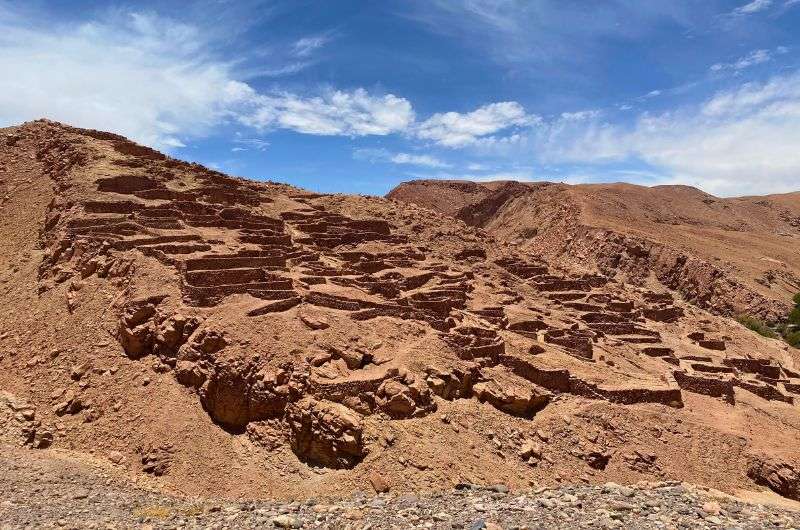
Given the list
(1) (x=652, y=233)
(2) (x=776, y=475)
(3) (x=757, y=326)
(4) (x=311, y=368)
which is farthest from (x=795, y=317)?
(4) (x=311, y=368)

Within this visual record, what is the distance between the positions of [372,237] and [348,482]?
23.2 metres

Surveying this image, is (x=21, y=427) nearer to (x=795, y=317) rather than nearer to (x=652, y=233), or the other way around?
(x=795, y=317)

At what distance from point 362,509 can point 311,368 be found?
451 cm

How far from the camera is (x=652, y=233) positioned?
61594 millimetres

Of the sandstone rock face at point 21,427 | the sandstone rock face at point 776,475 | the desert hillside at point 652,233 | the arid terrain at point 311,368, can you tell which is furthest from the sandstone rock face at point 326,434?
the desert hillside at point 652,233

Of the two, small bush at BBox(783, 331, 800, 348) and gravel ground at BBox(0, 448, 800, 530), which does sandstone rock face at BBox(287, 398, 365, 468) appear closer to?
gravel ground at BBox(0, 448, 800, 530)

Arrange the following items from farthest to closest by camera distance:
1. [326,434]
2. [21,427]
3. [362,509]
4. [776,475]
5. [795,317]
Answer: [795,317] < [776,475] < [21,427] < [326,434] < [362,509]

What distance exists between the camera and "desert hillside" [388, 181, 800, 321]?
168 ft

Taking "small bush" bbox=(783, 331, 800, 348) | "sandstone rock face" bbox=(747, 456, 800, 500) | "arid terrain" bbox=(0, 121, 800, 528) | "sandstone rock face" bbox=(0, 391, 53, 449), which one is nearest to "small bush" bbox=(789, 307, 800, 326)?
"small bush" bbox=(783, 331, 800, 348)

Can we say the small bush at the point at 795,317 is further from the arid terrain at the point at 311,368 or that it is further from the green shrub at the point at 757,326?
the arid terrain at the point at 311,368

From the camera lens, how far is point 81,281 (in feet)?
69.5

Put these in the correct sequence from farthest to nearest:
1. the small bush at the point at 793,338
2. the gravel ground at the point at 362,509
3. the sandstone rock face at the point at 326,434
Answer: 1. the small bush at the point at 793,338
2. the sandstone rock face at the point at 326,434
3. the gravel ground at the point at 362,509

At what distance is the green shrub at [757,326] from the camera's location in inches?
1711

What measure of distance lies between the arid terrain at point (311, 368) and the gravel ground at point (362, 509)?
85 cm
